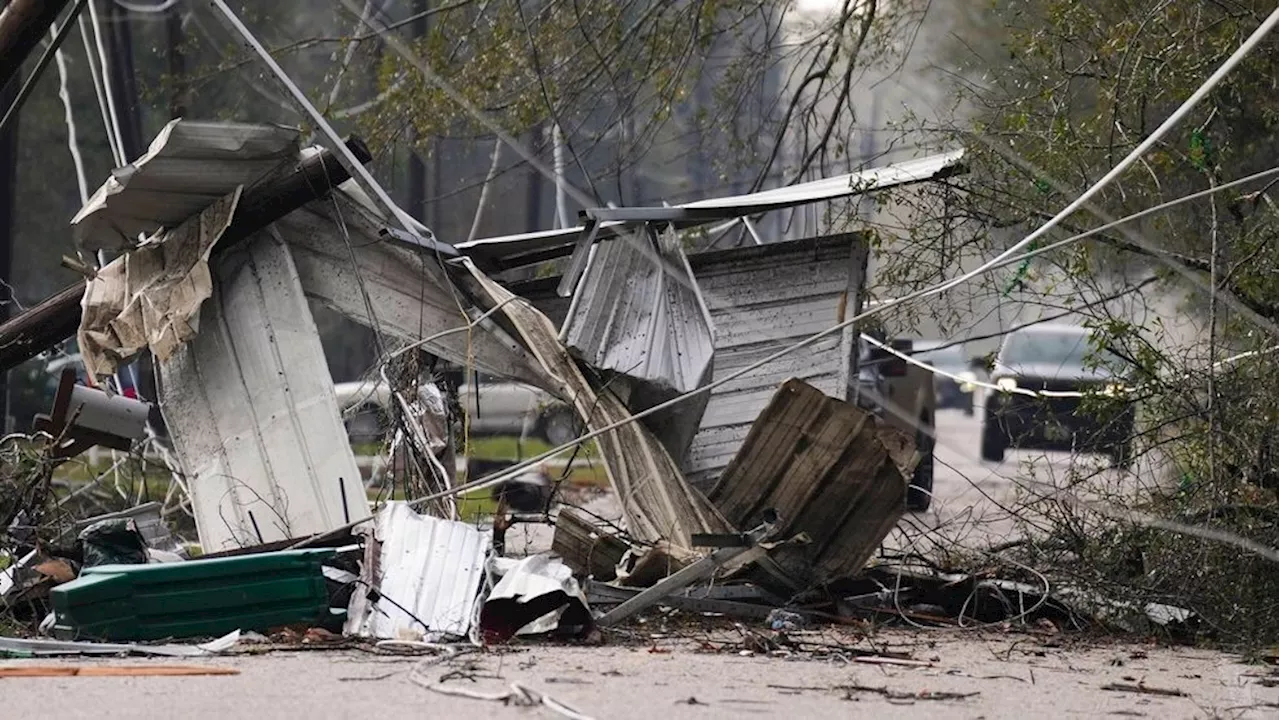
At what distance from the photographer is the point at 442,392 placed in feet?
35.5

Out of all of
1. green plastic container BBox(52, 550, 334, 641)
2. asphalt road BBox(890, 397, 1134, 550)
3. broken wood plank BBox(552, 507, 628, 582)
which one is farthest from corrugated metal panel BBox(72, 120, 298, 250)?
asphalt road BBox(890, 397, 1134, 550)

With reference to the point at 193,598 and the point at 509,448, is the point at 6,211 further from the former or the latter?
the point at 193,598

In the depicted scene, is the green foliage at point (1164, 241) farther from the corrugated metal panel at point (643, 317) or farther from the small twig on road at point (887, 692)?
the small twig on road at point (887, 692)

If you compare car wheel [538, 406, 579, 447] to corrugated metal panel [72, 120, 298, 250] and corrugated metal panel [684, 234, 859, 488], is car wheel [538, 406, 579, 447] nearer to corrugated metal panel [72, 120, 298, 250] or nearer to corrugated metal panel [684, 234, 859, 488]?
corrugated metal panel [684, 234, 859, 488]

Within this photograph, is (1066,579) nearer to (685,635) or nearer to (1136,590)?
(1136,590)

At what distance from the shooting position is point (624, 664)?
7246 millimetres

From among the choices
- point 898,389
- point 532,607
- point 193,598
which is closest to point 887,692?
point 532,607

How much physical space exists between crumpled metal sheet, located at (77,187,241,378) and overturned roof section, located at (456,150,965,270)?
4.85ft

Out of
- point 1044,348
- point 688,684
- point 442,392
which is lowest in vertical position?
point 688,684

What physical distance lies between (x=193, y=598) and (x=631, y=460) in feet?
8.58

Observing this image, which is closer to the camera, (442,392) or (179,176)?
(179,176)

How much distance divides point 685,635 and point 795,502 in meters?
1.19

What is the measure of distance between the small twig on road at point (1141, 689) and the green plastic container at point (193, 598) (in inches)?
134

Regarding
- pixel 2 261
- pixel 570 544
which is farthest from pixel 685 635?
pixel 2 261
